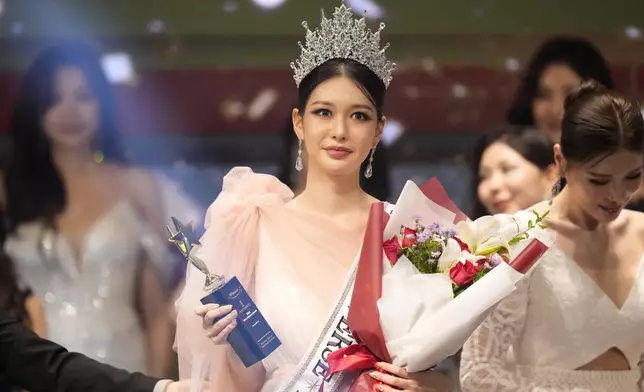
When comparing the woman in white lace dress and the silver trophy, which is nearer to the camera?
the silver trophy

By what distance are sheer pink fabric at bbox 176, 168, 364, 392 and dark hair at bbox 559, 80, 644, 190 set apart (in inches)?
24.7

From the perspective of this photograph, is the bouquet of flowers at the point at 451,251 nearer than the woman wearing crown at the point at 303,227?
Yes

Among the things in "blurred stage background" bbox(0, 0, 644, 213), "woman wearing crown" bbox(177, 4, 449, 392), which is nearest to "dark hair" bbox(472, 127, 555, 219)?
"blurred stage background" bbox(0, 0, 644, 213)

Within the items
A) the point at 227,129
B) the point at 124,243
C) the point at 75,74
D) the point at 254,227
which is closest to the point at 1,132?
the point at 75,74

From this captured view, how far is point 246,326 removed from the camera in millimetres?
2135

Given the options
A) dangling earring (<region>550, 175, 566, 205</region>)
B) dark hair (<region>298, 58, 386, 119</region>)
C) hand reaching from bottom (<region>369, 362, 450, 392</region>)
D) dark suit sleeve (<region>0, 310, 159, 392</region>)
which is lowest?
hand reaching from bottom (<region>369, 362, 450, 392</region>)

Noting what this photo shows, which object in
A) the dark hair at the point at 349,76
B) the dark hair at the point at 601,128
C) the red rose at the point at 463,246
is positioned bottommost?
the red rose at the point at 463,246

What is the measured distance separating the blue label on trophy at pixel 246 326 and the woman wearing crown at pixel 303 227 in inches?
1.2

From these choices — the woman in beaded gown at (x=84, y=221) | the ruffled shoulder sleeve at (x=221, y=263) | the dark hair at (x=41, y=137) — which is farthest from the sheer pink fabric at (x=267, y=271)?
the dark hair at (x=41, y=137)

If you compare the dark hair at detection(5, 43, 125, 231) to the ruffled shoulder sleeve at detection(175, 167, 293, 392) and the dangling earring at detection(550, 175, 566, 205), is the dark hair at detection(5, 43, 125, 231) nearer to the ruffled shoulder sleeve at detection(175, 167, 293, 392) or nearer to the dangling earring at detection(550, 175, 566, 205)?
the ruffled shoulder sleeve at detection(175, 167, 293, 392)

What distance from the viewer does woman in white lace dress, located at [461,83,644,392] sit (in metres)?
2.51

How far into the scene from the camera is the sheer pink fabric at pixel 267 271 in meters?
2.23

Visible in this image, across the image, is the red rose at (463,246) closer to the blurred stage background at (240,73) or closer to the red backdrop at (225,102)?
the blurred stage background at (240,73)

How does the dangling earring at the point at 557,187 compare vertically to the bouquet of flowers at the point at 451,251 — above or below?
above
